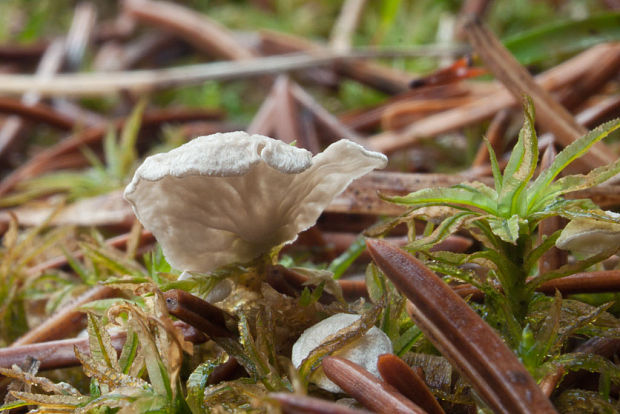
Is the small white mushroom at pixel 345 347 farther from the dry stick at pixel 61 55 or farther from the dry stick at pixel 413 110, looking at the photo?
the dry stick at pixel 61 55

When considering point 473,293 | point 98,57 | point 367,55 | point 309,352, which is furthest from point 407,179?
point 98,57

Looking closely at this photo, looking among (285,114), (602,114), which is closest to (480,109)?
(602,114)

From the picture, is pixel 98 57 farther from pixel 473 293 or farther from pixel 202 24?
pixel 473 293

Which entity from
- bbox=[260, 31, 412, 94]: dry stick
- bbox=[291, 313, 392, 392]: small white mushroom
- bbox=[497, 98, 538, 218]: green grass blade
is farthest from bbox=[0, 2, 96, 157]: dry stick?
bbox=[497, 98, 538, 218]: green grass blade

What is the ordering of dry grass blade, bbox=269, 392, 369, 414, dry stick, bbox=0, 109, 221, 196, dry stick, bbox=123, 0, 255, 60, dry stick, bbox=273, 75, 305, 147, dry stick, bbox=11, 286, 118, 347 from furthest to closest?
→ 1. dry stick, bbox=123, 0, 255, 60
2. dry stick, bbox=0, 109, 221, 196
3. dry stick, bbox=273, 75, 305, 147
4. dry stick, bbox=11, 286, 118, 347
5. dry grass blade, bbox=269, 392, 369, 414

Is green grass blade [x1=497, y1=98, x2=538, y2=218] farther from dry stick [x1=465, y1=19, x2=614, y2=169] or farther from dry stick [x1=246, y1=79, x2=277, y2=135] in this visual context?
dry stick [x1=246, y1=79, x2=277, y2=135]

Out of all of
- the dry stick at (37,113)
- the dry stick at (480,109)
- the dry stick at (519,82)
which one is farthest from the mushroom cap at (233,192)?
the dry stick at (37,113)
